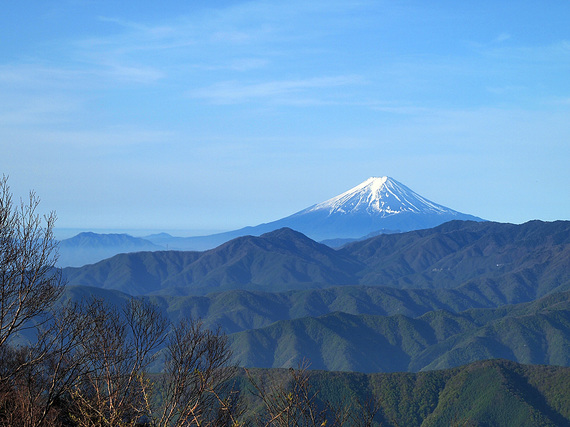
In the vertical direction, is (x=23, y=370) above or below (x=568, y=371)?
above

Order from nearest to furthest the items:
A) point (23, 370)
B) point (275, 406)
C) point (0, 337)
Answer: point (275, 406) → point (0, 337) → point (23, 370)

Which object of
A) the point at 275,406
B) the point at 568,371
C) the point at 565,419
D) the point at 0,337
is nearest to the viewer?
the point at 275,406

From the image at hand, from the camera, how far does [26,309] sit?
23719mm

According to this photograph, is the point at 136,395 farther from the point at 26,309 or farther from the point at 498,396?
the point at 498,396

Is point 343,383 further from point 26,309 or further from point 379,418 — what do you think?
point 26,309

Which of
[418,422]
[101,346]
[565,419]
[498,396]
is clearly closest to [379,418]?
[418,422]

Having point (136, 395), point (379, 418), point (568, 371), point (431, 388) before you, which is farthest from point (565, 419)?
point (136, 395)

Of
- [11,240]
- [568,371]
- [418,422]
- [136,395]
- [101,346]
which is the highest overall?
[11,240]

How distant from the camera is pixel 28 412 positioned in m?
18.7

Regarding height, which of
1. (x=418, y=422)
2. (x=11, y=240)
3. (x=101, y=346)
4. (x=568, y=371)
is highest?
(x=11, y=240)

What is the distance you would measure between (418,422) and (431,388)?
897 centimetres

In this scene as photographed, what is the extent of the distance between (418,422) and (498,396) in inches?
689

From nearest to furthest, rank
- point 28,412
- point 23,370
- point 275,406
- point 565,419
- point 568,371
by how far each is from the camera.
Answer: point 275,406
point 28,412
point 23,370
point 565,419
point 568,371

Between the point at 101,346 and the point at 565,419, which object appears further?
the point at 565,419
